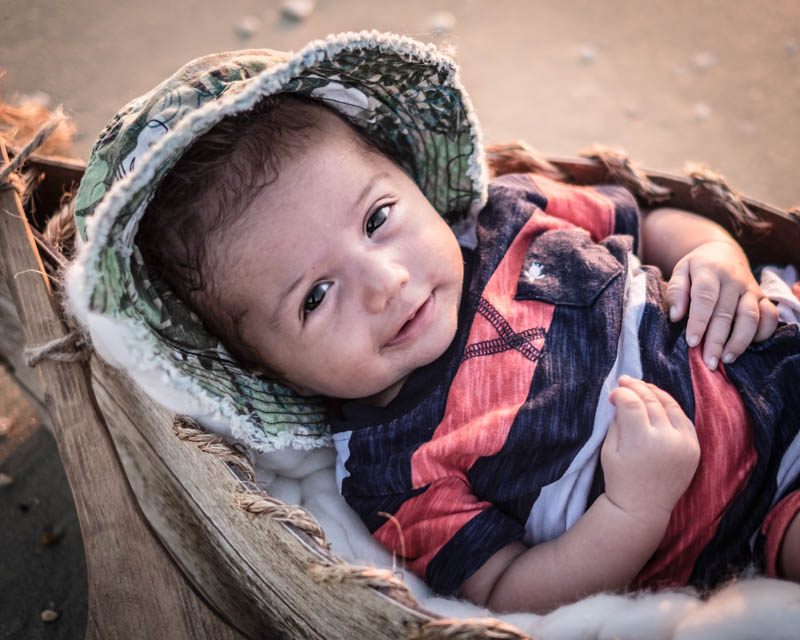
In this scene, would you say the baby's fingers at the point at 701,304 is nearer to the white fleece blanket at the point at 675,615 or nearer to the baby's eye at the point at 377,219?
the white fleece blanket at the point at 675,615

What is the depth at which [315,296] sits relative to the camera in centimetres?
99

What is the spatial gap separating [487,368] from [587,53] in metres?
1.82

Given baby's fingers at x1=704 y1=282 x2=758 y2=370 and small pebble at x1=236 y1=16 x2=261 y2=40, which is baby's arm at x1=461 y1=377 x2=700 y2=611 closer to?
baby's fingers at x1=704 y1=282 x2=758 y2=370

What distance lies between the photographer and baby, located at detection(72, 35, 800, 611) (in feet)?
3.09

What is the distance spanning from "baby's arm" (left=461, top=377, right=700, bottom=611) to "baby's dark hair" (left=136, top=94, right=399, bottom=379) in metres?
0.56

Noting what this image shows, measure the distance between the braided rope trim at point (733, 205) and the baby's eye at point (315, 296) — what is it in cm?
79

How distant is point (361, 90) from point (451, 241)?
295mm

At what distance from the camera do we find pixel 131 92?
2.25m

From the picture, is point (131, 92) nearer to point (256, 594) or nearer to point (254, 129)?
point (254, 129)

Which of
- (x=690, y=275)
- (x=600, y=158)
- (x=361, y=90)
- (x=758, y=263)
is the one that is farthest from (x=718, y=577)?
(x=361, y=90)

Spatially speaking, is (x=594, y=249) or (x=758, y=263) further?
(x=758, y=263)

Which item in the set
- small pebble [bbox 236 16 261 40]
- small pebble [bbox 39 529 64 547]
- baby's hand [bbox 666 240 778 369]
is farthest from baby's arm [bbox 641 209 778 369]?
small pebble [bbox 236 16 261 40]

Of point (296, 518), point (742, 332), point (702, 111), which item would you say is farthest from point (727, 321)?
point (702, 111)

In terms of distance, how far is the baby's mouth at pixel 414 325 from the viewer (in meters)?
1.02
